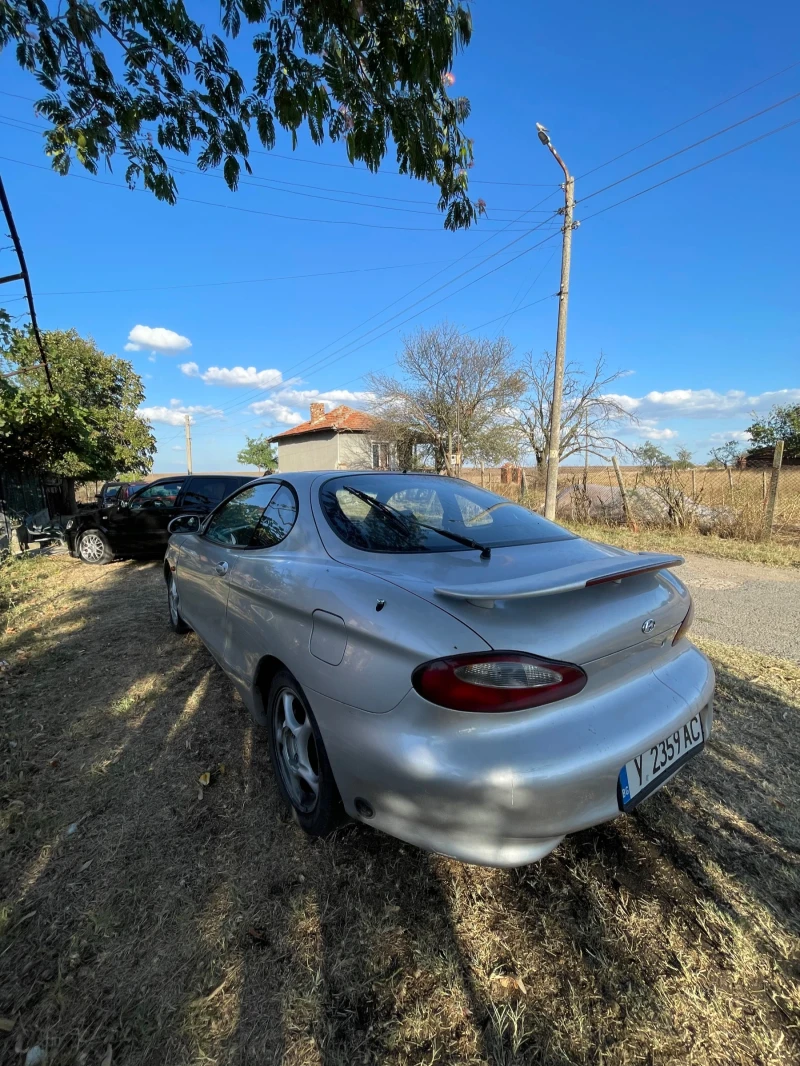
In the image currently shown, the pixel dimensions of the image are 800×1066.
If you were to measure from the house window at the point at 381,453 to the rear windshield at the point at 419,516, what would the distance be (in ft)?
80.5

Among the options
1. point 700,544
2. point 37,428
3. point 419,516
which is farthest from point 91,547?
point 700,544

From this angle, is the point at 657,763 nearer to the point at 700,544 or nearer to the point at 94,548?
the point at 700,544

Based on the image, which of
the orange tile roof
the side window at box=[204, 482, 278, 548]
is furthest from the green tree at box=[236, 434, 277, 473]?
the side window at box=[204, 482, 278, 548]

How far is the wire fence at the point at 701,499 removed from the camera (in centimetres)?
903

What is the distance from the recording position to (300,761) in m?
2.14

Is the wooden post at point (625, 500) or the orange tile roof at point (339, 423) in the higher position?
the orange tile roof at point (339, 423)

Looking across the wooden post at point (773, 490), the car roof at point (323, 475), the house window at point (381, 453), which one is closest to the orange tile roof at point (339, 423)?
the house window at point (381, 453)

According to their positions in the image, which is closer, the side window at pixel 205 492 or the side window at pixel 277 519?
the side window at pixel 277 519

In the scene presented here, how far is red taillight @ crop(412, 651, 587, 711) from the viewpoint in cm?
146

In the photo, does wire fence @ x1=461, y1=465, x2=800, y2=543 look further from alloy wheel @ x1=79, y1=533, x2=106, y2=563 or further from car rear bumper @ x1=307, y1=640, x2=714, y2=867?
alloy wheel @ x1=79, y1=533, x2=106, y2=563

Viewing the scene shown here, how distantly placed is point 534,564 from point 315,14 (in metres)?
3.14

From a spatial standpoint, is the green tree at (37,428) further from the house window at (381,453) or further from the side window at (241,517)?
the house window at (381,453)

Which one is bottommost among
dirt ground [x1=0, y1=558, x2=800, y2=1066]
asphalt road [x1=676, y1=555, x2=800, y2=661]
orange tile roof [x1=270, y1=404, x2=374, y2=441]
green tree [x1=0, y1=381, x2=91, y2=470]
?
dirt ground [x1=0, y1=558, x2=800, y2=1066]

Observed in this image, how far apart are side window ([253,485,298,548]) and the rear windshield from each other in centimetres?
21
